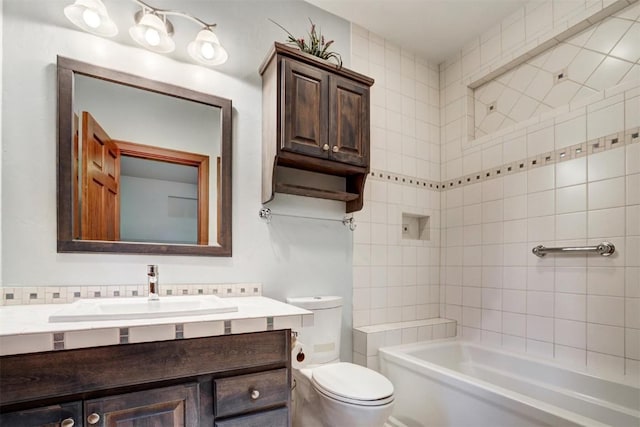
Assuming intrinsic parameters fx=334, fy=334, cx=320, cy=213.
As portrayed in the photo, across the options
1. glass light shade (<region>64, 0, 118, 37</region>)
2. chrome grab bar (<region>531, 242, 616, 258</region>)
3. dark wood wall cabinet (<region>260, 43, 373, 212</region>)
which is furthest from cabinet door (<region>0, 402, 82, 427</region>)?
chrome grab bar (<region>531, 242, 616, 258</region>)

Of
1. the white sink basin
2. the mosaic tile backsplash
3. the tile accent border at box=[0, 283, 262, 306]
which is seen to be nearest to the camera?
the white sink basin

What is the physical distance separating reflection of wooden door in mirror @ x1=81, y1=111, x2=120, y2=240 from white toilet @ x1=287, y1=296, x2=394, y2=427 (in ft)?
3.18

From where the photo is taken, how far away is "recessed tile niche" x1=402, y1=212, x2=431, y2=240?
8.51ft

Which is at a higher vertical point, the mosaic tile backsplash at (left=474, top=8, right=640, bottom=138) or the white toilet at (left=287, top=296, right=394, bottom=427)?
the mosaic tile backsplash at (left=474, top=8, right=640, bottom=138)

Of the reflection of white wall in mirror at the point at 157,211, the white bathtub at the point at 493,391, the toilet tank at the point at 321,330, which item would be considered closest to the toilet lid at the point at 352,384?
the toilet tank at the point at 321,330

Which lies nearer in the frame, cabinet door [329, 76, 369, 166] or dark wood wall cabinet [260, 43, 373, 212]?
dark wood wall cabinet [260, 43, 373, 212]

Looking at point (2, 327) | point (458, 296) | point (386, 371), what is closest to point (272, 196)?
point (2, 327)

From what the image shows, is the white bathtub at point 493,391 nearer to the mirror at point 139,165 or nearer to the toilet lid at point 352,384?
the toilet lid at point 352,384

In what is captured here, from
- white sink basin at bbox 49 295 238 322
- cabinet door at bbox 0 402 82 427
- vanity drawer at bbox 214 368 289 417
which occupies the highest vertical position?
white sink basin at bbox 49 295 238 322

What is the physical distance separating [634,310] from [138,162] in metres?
2.48

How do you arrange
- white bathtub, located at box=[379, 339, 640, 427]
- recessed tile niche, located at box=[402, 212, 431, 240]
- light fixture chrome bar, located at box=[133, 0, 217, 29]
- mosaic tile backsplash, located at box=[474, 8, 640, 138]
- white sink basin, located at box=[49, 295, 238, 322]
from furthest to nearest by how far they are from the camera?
1. recessed tile niche, located at box=[402, 212, 431, 240]
2. mosaic tile backsplash, located at box=[474, 8, 640, 138]
3. light fixture chrome bar, located at box=[133, 0, 217, 29]
4. white bathtub, located at box=[379, 339, 640, 427]
5. white sink basin, located at box=[49, 295, 238, 322]

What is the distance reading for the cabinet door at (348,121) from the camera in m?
1.83

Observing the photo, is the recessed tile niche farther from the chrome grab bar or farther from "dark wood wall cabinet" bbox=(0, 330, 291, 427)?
"dark wood wall cabinet" bbox=(0, 330, 291, 427)

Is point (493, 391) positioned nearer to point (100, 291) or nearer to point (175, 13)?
point (100, 291)
